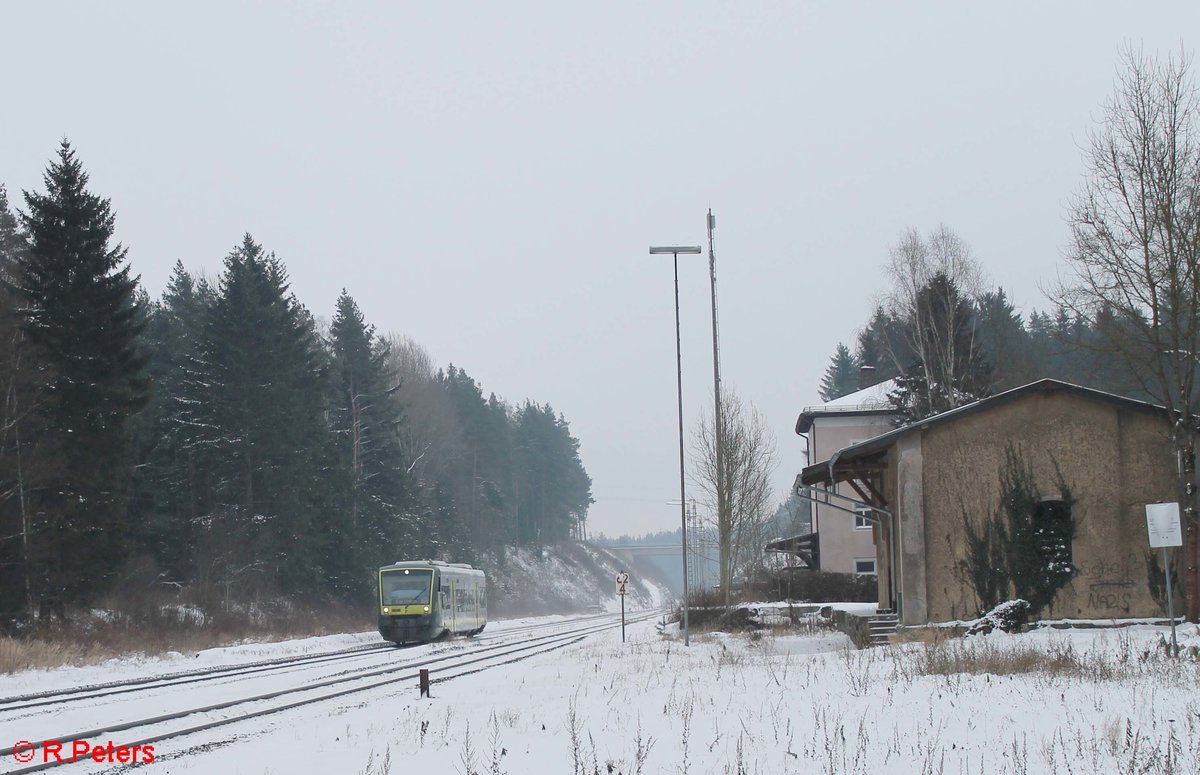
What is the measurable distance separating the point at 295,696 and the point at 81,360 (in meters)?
21.6

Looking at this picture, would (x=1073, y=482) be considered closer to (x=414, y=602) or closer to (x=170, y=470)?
(x=414, y=602)

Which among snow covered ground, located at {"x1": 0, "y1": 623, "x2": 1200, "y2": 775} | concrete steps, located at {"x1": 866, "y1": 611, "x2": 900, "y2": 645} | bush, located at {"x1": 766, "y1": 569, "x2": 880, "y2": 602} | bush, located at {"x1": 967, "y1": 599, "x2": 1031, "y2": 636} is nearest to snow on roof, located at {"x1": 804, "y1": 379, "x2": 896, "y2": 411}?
bush, located at {"x1": 766, "y1": 569, "x2": 880, "y2": 602}

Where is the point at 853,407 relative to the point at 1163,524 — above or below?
above

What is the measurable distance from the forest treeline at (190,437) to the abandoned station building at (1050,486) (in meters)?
24.5

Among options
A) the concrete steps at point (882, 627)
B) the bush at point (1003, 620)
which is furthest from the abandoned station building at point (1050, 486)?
the bush at point (1003, 620)

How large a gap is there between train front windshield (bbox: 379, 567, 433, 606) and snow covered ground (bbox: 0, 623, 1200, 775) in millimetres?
20948

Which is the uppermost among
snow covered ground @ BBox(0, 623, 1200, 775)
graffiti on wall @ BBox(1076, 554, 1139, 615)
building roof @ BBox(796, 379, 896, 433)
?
building roof @ BBox(796, 379, 896, 433)

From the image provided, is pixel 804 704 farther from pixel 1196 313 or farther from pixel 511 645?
pixel 511 645

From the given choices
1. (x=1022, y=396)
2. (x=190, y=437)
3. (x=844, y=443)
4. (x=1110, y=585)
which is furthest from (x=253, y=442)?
(x=1110, y=585)

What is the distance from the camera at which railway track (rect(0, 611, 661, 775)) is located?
46.9 ft

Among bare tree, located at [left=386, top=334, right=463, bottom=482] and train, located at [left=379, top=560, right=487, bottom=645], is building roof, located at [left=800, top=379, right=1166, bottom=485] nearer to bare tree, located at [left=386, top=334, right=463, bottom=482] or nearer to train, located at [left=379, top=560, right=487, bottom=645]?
train, located at [left=379, top=560, right=487, bottom=645]

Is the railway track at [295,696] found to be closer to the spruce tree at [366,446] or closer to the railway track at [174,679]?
the railway track at [174,679]

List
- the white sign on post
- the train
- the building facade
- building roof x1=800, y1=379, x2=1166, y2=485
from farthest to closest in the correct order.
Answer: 1. the building facade
2. the train
3. building roof x1=800, y1=379, x2=1166, y2=485
4. the white sign on post

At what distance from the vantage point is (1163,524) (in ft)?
59.0
